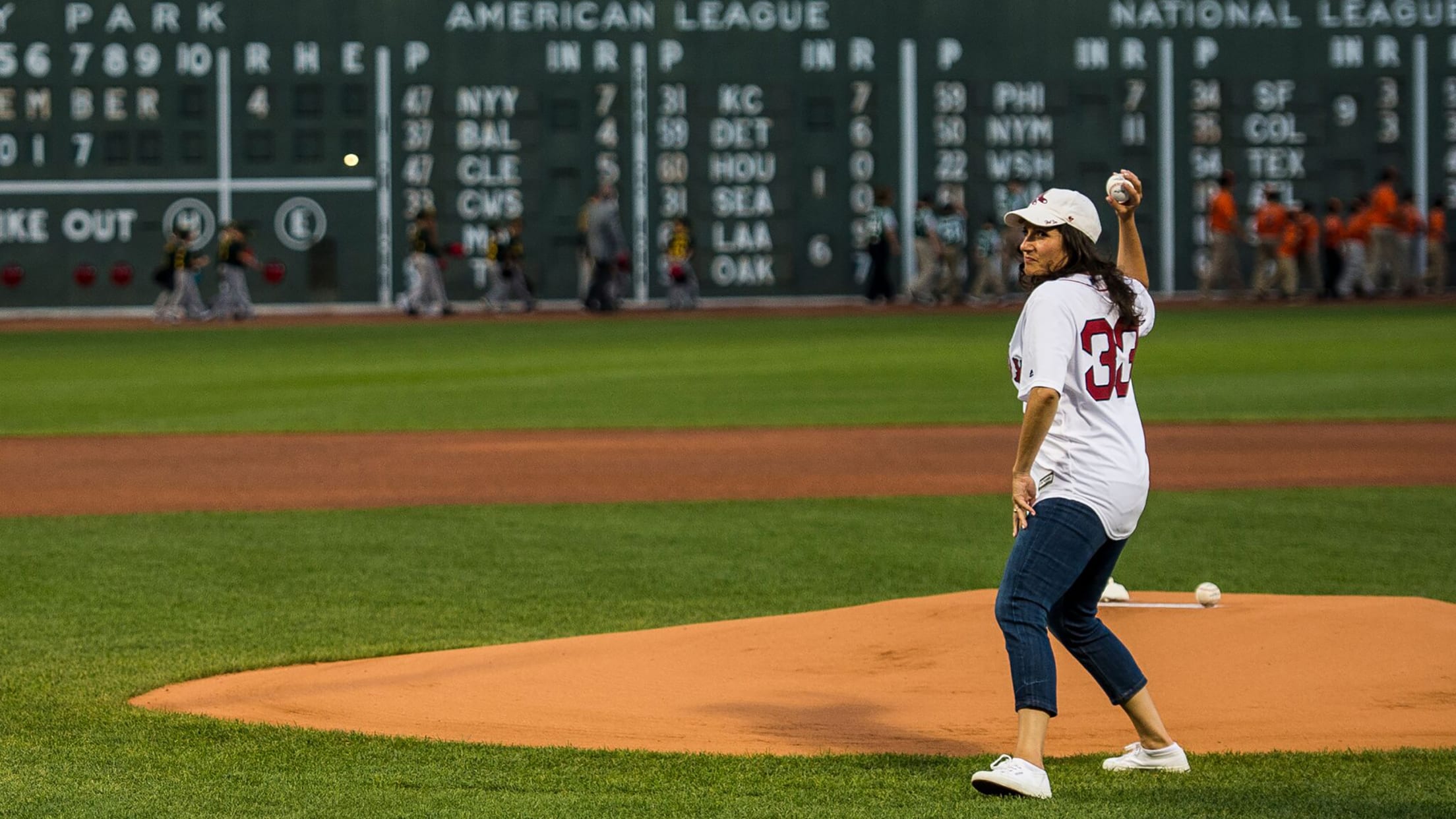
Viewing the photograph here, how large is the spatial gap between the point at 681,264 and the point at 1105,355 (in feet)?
76.9

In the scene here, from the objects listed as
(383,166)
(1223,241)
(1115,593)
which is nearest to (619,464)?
(1115,593)

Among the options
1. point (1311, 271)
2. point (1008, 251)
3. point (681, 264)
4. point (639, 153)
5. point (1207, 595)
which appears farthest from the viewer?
point (1008, 251)

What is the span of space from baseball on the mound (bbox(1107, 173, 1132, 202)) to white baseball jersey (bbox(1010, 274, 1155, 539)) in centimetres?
36

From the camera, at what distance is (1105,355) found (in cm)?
460

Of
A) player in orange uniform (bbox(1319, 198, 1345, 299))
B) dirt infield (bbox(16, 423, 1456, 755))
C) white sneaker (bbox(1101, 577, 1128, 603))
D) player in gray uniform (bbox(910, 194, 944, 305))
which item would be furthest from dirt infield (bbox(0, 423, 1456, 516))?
player in orange uniform (bbox(1319, 198, 1345, 299))

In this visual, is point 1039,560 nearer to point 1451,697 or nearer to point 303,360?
point 1451,697

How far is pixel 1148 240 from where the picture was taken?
93.8 ft

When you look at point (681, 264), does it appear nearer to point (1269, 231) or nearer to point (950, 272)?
point (950, 272)

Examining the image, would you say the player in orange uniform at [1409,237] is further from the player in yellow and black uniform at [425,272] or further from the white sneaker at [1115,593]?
the white sneaker at [1115,593]

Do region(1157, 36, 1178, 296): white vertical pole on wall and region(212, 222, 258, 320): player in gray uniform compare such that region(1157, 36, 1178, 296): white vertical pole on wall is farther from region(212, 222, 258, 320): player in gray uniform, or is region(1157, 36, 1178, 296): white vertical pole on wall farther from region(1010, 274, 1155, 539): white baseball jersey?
region(1010, 274, 1155, 539): white baseball jersey

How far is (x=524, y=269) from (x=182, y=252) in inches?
188

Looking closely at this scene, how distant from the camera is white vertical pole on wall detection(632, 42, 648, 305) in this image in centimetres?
2742

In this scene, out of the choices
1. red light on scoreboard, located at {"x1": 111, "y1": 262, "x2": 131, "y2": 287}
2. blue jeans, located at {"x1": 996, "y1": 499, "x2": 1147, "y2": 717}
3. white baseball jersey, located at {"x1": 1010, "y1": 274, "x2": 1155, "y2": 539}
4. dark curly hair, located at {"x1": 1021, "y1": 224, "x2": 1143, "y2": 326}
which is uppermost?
red light on scoreboard, located at {"x1": 111, "y1": 262, "x2": 131, "y2": 287}

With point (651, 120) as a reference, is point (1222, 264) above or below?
below
